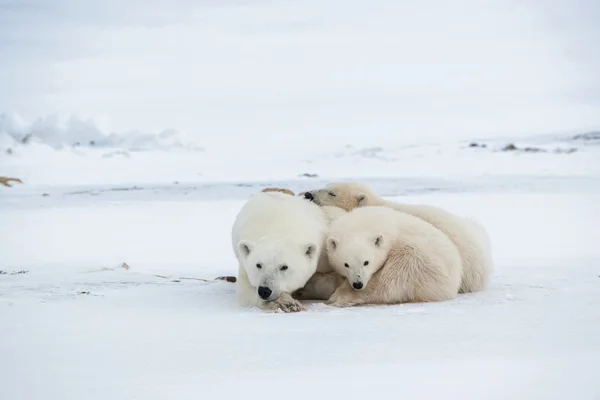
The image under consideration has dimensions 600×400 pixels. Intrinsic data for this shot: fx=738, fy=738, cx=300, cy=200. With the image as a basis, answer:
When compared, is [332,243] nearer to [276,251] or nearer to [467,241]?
[276,251]

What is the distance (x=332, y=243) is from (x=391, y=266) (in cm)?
46

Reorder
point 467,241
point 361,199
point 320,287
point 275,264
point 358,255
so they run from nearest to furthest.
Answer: point 275,264, point 358,255, point 320,287, point 467,241, point 361,199

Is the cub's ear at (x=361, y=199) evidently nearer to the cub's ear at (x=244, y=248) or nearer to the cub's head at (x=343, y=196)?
the cub's head at (x=343, y=196)

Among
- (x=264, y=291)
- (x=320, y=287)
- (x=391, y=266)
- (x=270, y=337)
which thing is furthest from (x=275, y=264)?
(x=270, y=337)

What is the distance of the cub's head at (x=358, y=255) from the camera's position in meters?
5.23

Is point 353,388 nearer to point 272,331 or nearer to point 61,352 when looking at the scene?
point 272,331

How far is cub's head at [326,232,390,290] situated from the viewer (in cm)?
523

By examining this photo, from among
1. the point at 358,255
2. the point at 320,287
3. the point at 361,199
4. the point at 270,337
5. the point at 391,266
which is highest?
the point at 361,199

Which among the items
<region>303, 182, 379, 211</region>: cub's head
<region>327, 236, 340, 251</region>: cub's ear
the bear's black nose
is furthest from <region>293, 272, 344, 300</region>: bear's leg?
<region>303, 182, 379, 211</region>: cub's head

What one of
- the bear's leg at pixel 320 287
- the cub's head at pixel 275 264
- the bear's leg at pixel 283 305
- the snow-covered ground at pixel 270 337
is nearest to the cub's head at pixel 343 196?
the snow-covered ground at pixel 270 337

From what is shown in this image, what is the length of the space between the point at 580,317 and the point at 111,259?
5595 millimetres

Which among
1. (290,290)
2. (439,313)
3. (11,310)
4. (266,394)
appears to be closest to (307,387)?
(266,394)

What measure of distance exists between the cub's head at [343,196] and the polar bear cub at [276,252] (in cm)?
91

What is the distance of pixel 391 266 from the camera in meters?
5.36
